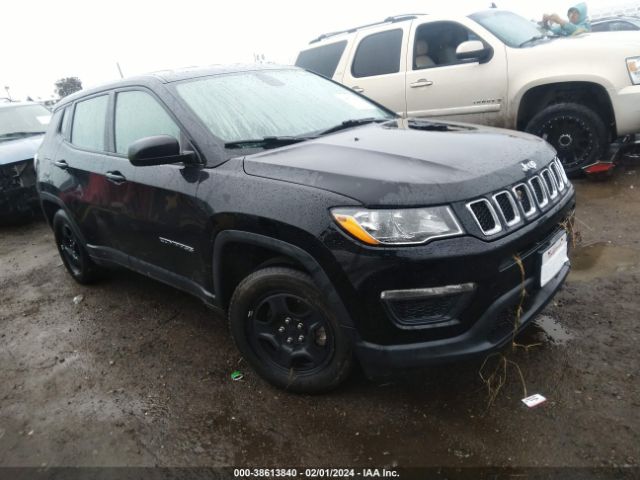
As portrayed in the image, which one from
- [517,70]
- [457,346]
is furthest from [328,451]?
[517,70]

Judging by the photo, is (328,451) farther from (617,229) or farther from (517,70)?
(517,70)

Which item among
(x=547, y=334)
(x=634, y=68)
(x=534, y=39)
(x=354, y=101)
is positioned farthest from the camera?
(x=534, y=39)

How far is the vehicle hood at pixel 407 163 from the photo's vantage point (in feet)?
6.38

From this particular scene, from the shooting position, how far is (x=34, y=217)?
23.5 ft

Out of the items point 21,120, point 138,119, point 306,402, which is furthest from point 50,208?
point 21,120

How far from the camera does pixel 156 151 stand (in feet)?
7.96

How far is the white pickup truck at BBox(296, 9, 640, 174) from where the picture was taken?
470 centimetres

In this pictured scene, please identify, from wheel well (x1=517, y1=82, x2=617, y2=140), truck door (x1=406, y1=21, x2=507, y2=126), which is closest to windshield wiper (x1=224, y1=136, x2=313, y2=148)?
truck door (x1=406, y1=21, x2=507, y2=126)

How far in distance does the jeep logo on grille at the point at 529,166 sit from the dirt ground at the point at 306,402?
0.98 m

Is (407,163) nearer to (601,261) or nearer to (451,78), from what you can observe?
(601,261)

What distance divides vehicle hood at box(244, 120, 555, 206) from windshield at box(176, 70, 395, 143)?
0.27 m

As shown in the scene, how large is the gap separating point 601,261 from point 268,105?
269 centimetres

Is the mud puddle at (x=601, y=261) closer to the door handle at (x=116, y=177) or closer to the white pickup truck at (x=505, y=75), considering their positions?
the white pickup truck at (x=505, y=75)

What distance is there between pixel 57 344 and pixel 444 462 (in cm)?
277
